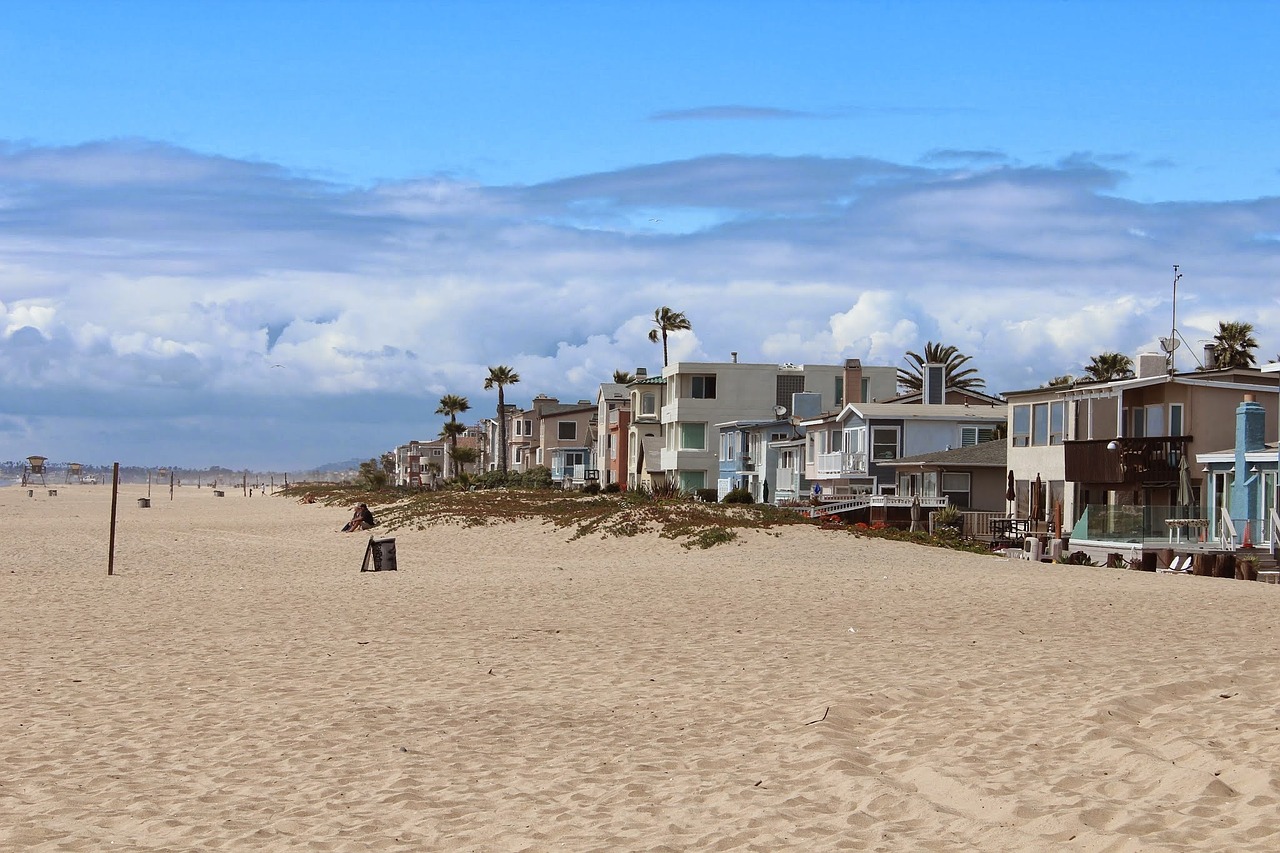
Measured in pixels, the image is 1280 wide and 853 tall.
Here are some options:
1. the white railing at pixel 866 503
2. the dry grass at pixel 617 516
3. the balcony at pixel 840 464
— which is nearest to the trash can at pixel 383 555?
the dry grass at pixel 617 516

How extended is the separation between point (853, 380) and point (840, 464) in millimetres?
13602

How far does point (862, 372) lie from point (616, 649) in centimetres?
6457

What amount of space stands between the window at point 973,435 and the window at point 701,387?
74.2 feet

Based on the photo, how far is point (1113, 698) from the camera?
1170 cm

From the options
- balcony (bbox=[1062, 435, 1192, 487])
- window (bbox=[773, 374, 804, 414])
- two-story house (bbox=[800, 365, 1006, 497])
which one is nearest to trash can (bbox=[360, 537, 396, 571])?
balcony (bbox=[1062, 435, 1192, 487])

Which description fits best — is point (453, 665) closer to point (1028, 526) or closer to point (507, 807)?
point (507, 807)

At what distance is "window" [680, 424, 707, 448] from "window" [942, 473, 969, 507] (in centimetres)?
2656

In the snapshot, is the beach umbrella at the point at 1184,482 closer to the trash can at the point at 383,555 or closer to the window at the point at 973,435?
the window at the point at 973,435

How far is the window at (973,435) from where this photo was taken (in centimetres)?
5750

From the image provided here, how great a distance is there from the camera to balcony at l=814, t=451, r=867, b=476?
2258 inches

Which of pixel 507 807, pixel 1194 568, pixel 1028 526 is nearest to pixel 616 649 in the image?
pixel 507 807

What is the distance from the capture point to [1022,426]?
4850 cm

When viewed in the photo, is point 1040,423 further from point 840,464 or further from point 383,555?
point 383,555

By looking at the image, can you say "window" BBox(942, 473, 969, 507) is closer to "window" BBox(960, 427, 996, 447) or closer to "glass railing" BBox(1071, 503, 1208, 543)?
"window" BBox(960, 427, 996, 447)
